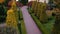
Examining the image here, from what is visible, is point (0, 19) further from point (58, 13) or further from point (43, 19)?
point (58, 13)

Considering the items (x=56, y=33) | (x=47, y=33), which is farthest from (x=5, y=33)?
(x=47, y=33)

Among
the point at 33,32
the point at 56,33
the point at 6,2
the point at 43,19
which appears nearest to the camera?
the point at 56,33

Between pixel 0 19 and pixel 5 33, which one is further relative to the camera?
pixel 0 19

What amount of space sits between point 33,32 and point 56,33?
13.2 ft

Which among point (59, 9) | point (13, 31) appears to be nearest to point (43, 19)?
point (59, 9)

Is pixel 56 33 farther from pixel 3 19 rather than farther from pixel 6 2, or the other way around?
pixel 6 2

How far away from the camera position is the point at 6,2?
127 feet

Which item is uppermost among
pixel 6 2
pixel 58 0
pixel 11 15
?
pixel 58 0

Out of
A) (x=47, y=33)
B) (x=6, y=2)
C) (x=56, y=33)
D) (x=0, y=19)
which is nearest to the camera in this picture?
(x=56, y=33)

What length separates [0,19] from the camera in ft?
71.5

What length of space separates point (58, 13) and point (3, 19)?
12.3m

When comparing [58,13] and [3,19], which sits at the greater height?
[58,13]

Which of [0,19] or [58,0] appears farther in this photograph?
[0,19]

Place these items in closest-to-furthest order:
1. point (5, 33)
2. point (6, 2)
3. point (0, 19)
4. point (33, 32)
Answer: point (5, 33) → point (33, 32) → point (0, 19) → point (6, 2)
